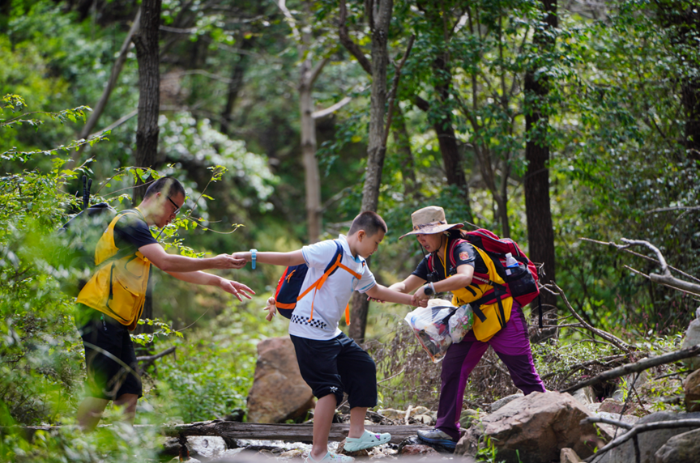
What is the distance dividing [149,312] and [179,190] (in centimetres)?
322

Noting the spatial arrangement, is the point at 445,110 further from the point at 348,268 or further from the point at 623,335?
the point at 348,268

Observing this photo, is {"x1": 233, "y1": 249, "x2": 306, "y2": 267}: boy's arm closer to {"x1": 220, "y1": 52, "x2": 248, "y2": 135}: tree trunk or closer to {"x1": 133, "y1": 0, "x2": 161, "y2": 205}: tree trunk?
{"x1": 133, "y1": 0, "x2": 161, "y2": 205}: tree trunk

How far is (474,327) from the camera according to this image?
156 inches

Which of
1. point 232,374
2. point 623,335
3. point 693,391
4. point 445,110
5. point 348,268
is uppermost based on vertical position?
point 445,110

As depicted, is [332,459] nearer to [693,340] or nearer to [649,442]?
[649,442]

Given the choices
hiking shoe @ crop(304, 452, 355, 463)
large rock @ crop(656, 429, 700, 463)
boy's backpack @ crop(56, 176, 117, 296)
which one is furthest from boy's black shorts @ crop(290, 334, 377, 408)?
large rock @ crop(656, 429, 700, 463)

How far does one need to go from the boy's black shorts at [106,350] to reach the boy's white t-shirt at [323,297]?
1.09 m

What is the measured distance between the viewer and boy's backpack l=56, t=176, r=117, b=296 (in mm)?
3176

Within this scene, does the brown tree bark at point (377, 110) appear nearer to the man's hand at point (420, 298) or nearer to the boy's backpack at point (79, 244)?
the man's hand at point (420, 298)

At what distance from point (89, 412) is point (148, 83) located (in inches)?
178

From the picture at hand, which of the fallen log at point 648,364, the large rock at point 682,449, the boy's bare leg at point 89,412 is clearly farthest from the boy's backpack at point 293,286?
the large rock at point 682,449

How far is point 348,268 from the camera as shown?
12.2 feet

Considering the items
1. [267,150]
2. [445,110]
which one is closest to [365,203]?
[445,110]

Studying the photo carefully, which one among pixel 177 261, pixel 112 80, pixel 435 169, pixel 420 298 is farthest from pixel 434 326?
pixel 112 80
